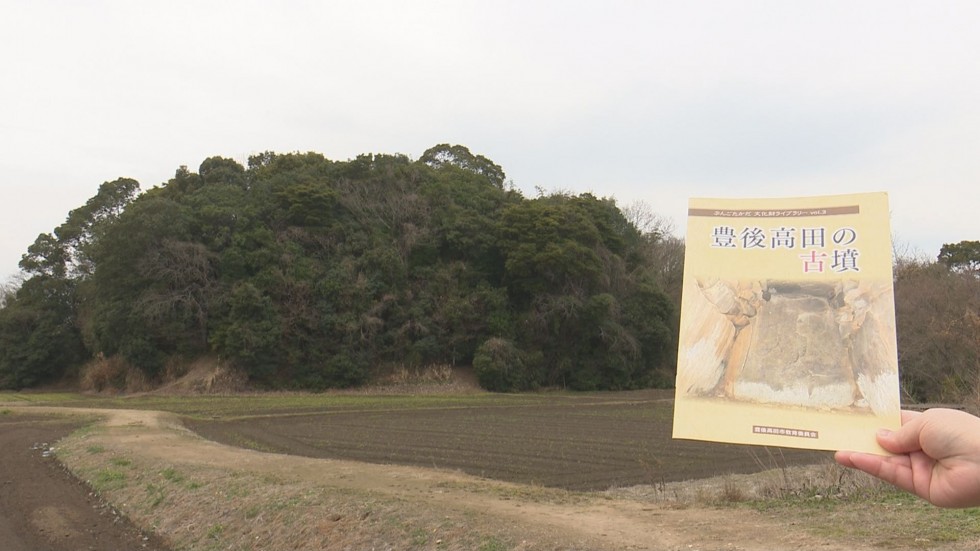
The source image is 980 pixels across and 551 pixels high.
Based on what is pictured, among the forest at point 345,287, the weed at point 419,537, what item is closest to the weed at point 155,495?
the weed at point 419,537

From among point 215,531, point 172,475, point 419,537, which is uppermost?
point 419,537

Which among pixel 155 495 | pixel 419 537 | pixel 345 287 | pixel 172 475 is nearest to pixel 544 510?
pixel 419 537

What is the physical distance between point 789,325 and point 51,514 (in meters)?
11.8

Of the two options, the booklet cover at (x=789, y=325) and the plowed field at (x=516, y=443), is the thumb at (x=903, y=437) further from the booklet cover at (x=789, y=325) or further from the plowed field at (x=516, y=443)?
the plowed field at (x=516, y=443)

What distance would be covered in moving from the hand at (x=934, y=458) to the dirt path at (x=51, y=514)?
9585 mm

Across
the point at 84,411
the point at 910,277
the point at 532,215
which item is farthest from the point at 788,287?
the point at 532,215

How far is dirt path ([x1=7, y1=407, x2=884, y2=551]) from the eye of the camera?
7426 millimetres

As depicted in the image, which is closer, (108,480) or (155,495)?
(155,495)

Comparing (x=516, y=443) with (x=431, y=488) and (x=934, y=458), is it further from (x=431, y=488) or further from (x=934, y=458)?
(x=934, y=458)

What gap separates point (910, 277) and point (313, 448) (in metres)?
27.7

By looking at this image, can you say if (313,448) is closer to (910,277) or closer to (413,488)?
(413,488)

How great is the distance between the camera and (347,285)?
44.5 meters

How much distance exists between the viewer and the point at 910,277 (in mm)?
32406

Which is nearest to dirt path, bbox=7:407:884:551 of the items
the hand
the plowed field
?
the plowed field
